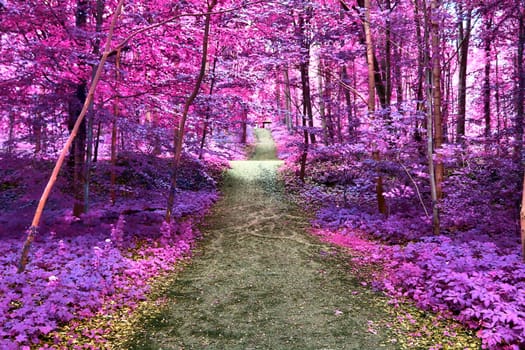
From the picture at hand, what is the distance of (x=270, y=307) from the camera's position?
520cm

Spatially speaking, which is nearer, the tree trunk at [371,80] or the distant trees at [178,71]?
the distant trees at [178,71]

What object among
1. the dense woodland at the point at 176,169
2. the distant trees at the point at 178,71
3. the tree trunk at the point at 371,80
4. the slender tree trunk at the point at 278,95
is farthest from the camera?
the slender tree trunk at the point at 278,95

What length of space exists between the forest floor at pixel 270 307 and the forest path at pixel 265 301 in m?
0.01

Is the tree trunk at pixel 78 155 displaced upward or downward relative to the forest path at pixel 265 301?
upward

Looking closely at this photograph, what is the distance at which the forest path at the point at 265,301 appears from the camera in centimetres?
429

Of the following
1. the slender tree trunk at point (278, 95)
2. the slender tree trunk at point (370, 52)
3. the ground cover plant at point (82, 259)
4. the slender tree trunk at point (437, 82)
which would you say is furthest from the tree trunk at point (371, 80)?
the ground cover plant at point (82, 259)

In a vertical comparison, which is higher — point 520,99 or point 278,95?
point 278,95

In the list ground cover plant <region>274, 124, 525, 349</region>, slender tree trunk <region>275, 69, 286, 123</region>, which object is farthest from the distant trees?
slender tree trunk <region>275, 69, 286, 123</region>

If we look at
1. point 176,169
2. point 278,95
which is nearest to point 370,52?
point 176,169

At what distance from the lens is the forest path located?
429 centimetres

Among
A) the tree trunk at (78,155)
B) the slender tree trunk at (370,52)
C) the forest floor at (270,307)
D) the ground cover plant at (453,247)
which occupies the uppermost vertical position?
the slender tree trunk at (370,52)

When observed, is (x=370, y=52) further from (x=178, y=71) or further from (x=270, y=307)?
(x=270, y=307)

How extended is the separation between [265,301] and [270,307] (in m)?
0.22

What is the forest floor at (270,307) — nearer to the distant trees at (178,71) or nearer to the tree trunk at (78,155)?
the distant trees at (178,71)
